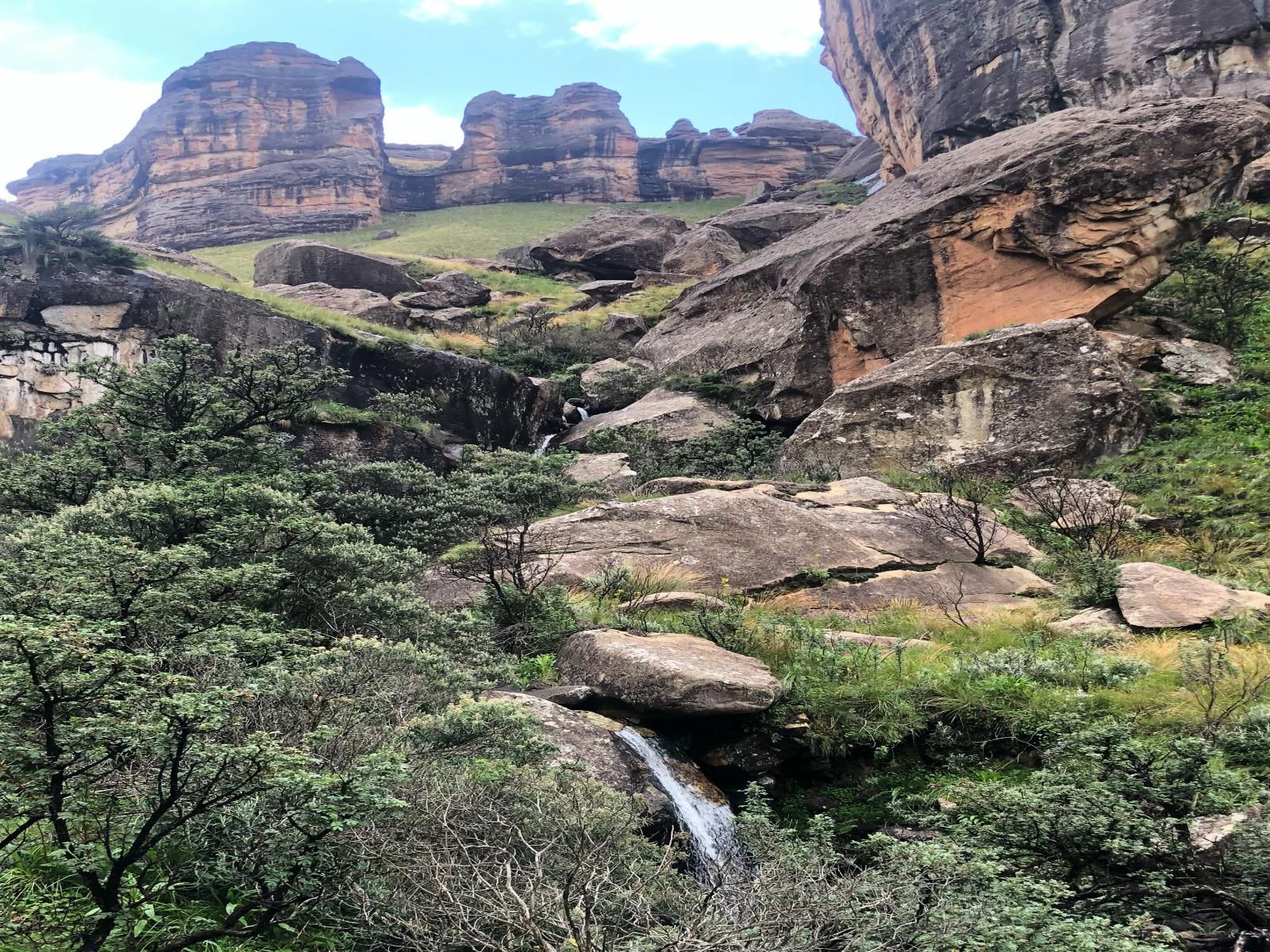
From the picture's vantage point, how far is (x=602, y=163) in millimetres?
77000

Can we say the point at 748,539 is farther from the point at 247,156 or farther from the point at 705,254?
the point at 247,156

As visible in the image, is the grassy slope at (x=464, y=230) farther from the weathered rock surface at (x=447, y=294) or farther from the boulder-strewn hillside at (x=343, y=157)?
the weathered rock surface at (x=447, y=294)

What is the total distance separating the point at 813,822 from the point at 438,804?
2886 mm

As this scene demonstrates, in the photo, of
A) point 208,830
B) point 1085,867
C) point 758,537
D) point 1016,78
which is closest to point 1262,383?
point 758,537

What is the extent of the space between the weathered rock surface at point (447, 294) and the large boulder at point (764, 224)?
13.0m

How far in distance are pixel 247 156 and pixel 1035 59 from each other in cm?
6500

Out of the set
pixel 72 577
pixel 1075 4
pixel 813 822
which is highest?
pixel 1075 4

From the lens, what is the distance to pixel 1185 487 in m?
13.1

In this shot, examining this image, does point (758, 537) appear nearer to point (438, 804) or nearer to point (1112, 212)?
point (438, 804)

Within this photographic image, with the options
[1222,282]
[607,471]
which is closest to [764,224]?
[1222,282]

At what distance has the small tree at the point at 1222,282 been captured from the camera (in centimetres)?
1755

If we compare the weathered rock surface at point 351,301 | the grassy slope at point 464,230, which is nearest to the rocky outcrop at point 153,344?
the weathered rock surface at point 351,301

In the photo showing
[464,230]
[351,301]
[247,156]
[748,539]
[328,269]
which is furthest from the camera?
[247,156]

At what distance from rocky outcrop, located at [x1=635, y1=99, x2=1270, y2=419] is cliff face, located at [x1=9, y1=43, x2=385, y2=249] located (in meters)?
56.8
